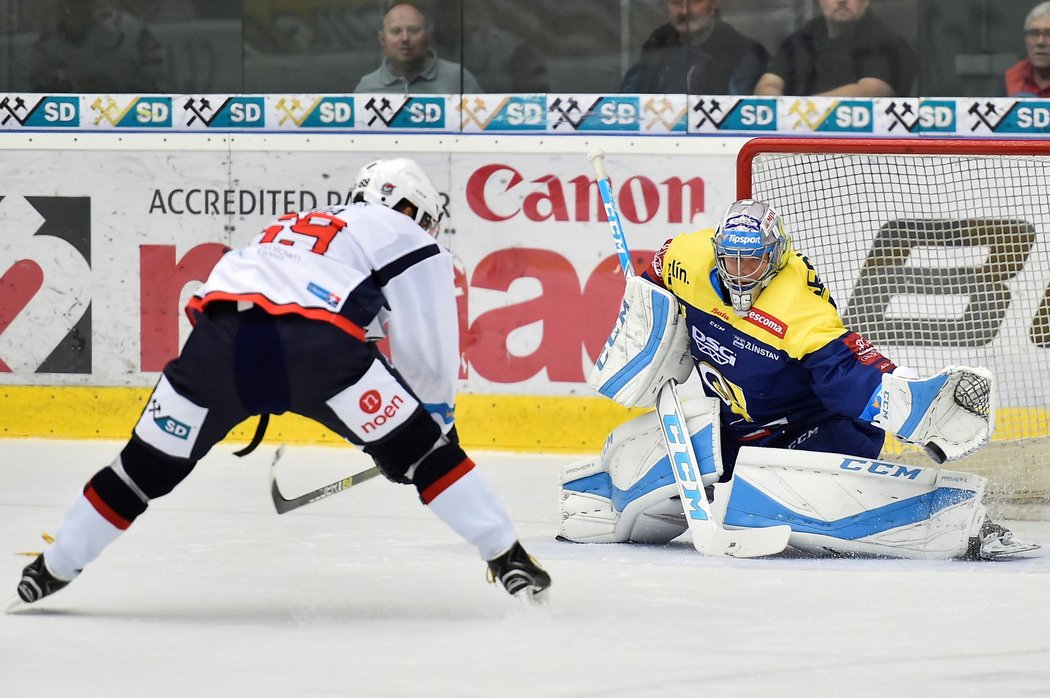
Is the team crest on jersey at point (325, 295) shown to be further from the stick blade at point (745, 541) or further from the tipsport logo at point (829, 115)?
the tipsport logo at point (829, 115)

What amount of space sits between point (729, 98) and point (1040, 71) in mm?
1062

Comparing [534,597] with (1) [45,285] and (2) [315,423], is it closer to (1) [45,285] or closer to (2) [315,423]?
(2) [315,423]

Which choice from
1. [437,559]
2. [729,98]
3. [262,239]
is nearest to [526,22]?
[729,98]

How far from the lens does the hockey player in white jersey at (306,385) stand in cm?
352

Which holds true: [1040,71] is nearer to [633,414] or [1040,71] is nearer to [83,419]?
[633,414]

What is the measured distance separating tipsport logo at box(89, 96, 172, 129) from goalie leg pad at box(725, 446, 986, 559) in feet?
10.6

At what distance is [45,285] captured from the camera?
689 centimetres

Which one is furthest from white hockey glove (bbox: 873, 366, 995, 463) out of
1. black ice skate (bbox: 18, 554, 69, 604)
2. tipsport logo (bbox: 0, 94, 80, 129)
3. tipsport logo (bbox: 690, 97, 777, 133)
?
tipsport logo (bbox: 0, 94, 80, 129)

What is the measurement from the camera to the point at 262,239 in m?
3.68

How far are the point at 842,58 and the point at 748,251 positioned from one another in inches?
87.0

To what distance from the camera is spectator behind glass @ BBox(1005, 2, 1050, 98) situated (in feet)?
20.8

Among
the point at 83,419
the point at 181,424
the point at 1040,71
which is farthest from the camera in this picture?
the point at 83,419

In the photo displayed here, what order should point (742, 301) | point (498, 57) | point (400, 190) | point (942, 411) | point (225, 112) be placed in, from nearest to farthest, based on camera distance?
point (400, 190)
point (942, 411)
point (742, 301)
point (498, 57)
point (225, 112)

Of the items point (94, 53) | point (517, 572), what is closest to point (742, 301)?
point (517, 572)
